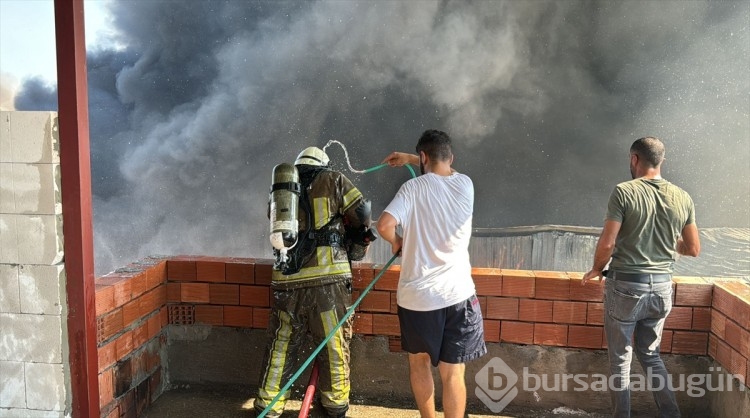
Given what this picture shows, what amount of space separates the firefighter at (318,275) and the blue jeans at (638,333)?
4.49 ft

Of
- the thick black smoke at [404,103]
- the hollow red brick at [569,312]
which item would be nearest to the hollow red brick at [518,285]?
the hollow red brick at [569,312]

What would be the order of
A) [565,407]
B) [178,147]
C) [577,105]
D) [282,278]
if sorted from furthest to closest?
[178,147] < [577,105] < [565,407] < [282,278]

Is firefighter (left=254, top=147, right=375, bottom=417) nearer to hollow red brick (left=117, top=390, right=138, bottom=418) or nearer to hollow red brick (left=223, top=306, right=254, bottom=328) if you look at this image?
hollow red brick (left=223, top=306, right=254, bottom=328)

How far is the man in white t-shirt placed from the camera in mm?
2568

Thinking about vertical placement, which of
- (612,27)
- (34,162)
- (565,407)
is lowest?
(565,407)

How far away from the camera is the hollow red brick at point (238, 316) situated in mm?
3572

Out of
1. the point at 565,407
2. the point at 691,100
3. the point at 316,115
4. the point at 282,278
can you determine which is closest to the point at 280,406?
the point at 282,278

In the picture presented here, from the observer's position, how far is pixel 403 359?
3459 millimetres

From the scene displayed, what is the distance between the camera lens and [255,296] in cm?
355

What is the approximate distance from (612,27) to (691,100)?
1.44 m

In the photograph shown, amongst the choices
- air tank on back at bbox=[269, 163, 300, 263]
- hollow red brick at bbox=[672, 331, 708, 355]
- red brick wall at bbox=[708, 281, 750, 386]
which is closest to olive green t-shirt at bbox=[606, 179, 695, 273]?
red brick wall at bbox=[708, 281, 750, 386]

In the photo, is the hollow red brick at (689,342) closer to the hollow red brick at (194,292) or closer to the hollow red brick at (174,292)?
the hollow red brick at (194,292)

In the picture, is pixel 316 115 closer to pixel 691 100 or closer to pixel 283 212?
pixel 691 100

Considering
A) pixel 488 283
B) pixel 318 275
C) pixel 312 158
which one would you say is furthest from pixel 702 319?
pixel 312 158
